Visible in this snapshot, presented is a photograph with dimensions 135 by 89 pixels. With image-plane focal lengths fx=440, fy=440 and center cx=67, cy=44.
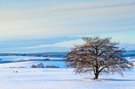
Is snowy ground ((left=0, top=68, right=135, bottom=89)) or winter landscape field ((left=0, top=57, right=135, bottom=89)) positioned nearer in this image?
snowy ground ((left=0, top=68, right=135, bottom=89))

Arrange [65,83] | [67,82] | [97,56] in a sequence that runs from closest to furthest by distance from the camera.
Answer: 1. [65,83]
2. [67,82]
3. [97,56]

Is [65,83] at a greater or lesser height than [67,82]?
greater

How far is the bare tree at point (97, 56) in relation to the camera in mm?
61281

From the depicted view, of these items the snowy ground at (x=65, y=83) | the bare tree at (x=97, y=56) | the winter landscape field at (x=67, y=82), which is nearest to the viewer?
the snowy ground at (x=65, y=83)

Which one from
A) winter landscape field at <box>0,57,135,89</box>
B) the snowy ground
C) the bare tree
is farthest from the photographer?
the bare tree

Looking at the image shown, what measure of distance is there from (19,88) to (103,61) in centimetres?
2085

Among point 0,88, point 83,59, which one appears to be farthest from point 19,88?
point 83,59

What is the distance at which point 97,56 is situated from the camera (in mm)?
61312

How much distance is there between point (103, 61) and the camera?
6116 cm

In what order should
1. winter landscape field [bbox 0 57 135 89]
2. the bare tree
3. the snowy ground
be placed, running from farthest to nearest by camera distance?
the bare tree → winter landscape field [bbox 0 57 135 89] → the snowy ground

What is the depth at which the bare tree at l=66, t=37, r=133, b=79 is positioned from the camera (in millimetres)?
61281

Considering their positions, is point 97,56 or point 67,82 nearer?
point 67,82

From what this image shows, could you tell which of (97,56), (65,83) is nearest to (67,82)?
(65,83)

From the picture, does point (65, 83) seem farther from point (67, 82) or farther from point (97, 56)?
point (97, 56)
